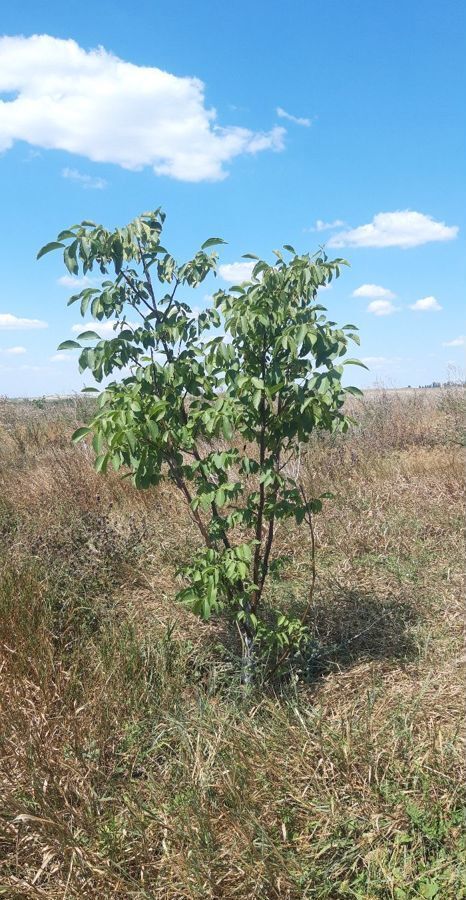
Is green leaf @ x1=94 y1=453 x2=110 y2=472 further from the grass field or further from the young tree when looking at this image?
the grass field

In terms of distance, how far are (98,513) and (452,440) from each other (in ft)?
16.6

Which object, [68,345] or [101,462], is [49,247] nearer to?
[68,345]

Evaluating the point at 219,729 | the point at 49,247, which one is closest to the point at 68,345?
the point at 49,247

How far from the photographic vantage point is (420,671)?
3240 millimetres

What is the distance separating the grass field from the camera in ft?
6.72

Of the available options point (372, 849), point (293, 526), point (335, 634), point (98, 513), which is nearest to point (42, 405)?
point (98, 513)

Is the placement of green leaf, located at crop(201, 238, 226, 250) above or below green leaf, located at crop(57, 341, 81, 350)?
above

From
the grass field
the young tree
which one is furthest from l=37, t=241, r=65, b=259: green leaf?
the grass field

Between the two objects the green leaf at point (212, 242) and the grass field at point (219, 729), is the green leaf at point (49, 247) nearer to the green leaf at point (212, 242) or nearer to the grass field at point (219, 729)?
the green leaf at point (212, 242)

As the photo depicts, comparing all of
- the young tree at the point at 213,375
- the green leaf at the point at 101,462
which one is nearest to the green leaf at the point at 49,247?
the young tree at the point at 213,375

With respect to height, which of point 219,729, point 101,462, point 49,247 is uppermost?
point 49,247

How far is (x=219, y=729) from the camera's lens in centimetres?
259

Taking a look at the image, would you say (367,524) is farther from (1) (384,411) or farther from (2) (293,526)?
(1) (384,411)

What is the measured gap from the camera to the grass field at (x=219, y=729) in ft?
6.72
